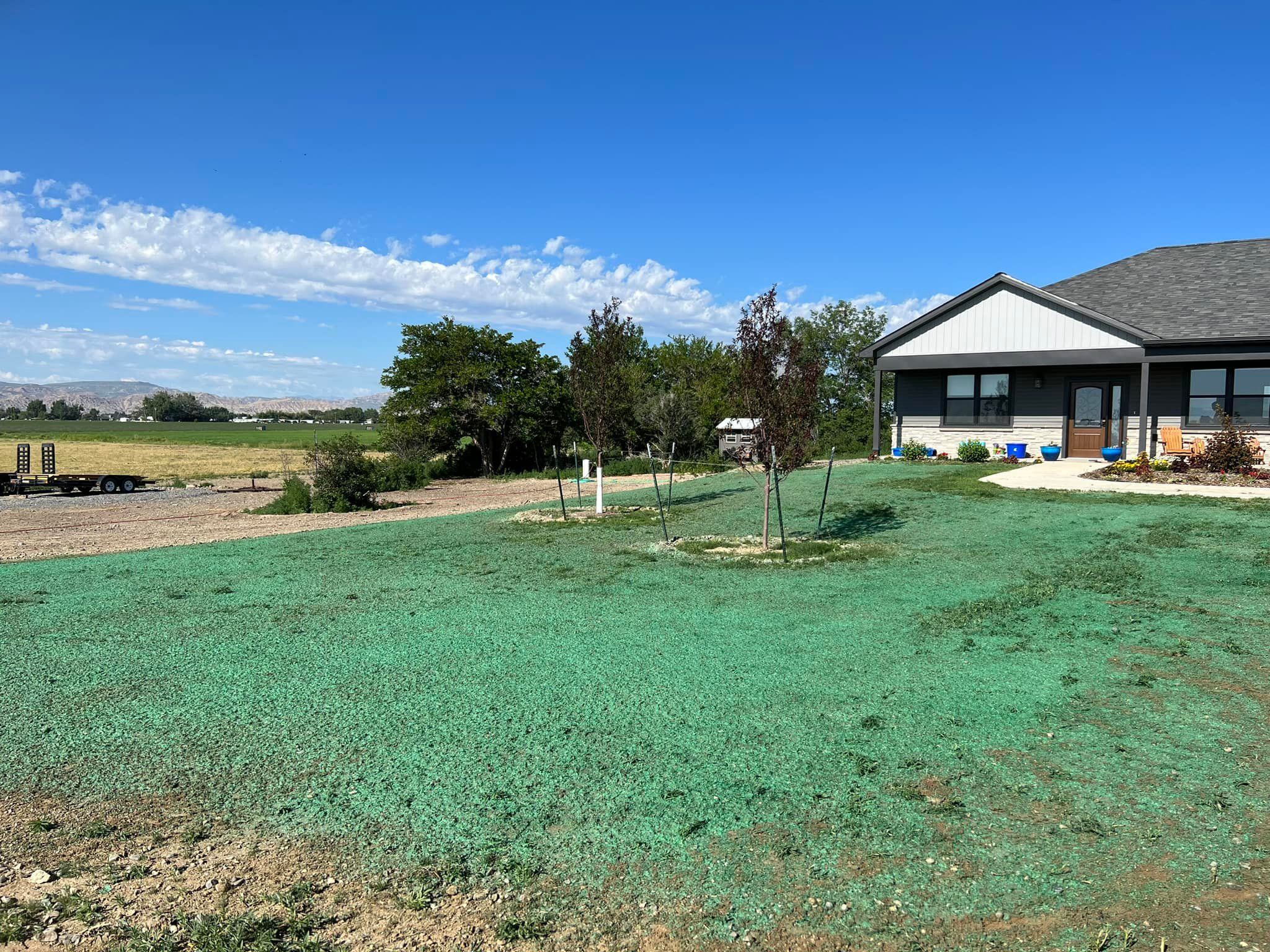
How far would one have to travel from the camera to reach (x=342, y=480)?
62.3ft

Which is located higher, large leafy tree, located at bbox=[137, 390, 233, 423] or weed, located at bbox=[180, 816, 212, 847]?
large leafy tree, located at bbox=[137, 390, 233, 423]

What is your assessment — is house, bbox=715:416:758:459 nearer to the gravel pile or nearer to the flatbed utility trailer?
the gravel pile

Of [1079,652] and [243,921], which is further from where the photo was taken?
[1079,652]

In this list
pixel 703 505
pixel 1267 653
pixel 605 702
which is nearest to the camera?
pixel 605 702

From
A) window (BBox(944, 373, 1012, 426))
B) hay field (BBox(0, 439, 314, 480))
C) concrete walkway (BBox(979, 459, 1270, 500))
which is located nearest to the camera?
concrete walkway (BBox(979, 459, 1270, 500))

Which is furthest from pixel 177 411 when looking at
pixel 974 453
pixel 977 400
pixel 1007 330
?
pixel 1007 330

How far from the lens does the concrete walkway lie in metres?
14.5

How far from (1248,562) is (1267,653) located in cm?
387

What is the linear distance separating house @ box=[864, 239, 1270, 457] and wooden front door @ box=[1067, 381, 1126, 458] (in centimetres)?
2

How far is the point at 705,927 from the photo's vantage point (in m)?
→ 3.04

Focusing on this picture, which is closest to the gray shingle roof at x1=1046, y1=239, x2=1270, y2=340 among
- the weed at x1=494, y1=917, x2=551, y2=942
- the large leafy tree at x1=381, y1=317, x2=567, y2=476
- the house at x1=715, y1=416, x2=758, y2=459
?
the house at x1=715, y1=416, x2=758, y2=459

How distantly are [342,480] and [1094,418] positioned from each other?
61.6 feet

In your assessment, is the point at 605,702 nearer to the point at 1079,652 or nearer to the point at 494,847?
the point at 494,847

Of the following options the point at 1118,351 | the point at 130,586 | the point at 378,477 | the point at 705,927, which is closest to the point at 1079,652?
the point at 705,927
